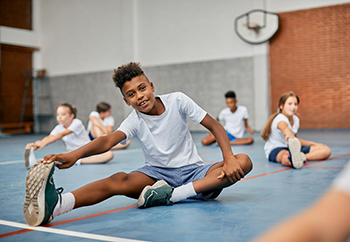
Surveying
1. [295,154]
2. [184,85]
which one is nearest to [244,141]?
[295,154]

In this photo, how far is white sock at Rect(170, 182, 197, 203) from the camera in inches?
80.5

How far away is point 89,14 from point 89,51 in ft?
3.61

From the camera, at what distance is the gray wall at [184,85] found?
9617 mm

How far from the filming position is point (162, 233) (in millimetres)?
1536

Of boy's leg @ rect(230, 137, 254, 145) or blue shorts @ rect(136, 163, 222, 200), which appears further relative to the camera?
boy's leg @ rect(230, 137, 254, 145)

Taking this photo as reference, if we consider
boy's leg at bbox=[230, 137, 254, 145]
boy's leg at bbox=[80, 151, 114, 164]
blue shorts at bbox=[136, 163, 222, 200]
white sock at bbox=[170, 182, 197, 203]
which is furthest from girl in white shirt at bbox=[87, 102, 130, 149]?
white sock at bbox=[170, 182, 197, 203]

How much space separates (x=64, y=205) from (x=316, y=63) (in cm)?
821

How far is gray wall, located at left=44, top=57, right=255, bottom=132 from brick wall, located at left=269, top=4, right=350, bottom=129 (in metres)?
0.70

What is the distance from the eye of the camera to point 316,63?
887 cm

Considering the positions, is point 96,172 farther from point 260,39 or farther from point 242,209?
point 260,39

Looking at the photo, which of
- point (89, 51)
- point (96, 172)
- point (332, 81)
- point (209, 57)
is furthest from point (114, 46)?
point (96, 172)

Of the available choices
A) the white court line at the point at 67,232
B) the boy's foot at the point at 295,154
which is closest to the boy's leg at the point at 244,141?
the boy's foot at the point at 295,154

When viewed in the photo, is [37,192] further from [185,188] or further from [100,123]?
[100,123]

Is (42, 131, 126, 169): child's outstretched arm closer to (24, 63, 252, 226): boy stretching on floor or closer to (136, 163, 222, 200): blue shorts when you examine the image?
(24, 63, 252, 226): boy stretching on floor
